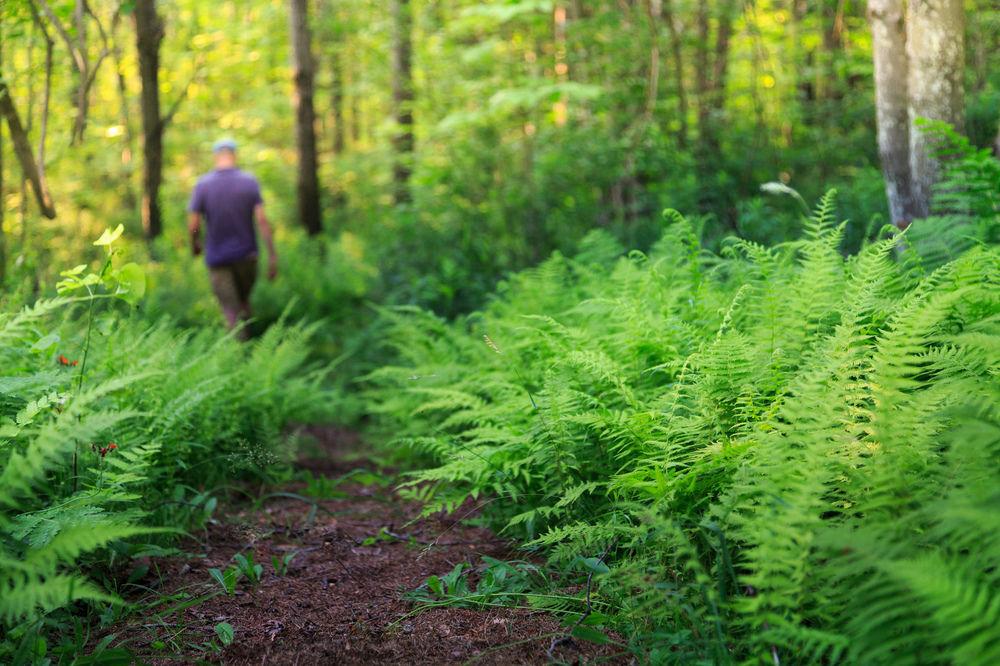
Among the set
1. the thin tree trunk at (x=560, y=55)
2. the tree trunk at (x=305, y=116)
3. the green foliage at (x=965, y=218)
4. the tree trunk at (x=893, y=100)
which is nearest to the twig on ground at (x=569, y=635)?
the green foliage at (x=965, y=218)

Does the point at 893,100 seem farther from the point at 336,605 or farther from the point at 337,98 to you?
the point at 337,98

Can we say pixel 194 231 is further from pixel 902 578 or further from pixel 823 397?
pixel 902 578

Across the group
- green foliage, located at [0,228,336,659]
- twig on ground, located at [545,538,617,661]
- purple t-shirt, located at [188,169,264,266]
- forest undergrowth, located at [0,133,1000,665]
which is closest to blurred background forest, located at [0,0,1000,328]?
purple t-shirt, located at [188,169,264,266]

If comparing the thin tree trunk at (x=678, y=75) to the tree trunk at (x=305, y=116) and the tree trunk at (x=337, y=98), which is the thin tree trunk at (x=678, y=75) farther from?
the tree trunk at (x=337, y=98)

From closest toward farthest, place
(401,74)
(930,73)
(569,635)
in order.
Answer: (569,635)
(930,73)
(401,74)

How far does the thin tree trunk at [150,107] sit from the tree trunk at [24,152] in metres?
5.39

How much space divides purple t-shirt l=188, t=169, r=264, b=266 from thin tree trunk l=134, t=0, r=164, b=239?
3.39 metres

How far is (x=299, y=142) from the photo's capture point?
13.7 metres

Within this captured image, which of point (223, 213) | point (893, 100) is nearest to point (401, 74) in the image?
point (223, 213)

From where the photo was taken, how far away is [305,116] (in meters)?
13.5

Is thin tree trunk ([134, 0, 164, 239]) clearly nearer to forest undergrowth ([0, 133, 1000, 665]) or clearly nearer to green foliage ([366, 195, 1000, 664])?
forest undergrowth ([0, 133, 1000, 665])

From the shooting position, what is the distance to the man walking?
8.81 metres

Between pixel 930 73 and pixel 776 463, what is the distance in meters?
4.34

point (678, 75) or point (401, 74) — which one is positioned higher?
point (401, 74)
